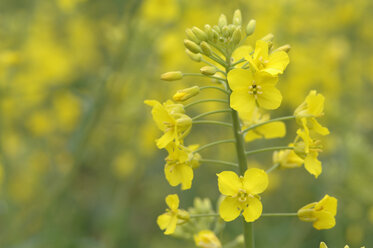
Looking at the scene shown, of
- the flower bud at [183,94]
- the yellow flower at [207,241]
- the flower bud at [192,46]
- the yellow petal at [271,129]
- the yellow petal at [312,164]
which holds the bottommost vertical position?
the yellow flower at [207,241]

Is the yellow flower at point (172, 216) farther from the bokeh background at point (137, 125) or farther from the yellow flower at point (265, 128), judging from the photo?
the bokeh background at point (137, 125)

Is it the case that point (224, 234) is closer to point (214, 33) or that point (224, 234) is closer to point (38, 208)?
point (38, 208)

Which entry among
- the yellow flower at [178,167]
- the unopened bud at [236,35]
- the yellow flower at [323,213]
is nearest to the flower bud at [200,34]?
the unopened bud at [236,35]

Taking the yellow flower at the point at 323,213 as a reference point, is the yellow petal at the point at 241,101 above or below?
above

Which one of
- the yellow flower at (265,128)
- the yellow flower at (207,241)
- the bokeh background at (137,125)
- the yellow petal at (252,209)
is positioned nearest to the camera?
the yellow petal at (252,209)

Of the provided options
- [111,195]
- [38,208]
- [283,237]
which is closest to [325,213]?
[283,237]

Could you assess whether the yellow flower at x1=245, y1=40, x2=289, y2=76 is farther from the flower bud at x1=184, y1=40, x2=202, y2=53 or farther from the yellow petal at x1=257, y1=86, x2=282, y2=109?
the flower bud at x1=184, y1=40, x2=202, y2=53
